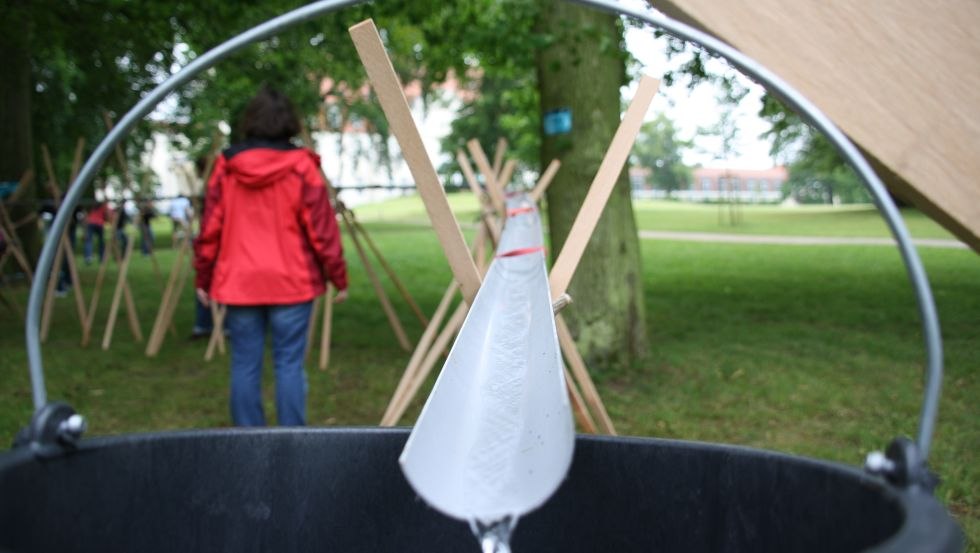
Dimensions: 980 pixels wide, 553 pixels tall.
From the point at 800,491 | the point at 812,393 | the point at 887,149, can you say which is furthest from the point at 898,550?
the point at 812,393

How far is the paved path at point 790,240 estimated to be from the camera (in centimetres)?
1781

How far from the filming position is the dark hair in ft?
13.7

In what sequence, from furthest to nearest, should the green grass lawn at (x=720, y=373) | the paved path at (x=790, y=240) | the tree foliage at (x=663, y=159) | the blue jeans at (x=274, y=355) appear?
1. the tree foliage at (x=663, y=159)
2. the paved path at (x=790, y=240)
3. the green grass lawn at (x=720, y=373)
4. the blue jeans at (x=274, y=355)

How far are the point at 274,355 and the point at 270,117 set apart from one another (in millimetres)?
1038

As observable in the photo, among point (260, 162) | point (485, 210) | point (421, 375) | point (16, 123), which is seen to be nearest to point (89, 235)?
point (16, 123)

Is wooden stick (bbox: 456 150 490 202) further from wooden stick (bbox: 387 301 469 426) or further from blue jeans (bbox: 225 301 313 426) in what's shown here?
blue jeans (bbox: 225 301 313 426)

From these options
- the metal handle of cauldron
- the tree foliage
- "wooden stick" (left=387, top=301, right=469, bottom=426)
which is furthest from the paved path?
the tree foliage

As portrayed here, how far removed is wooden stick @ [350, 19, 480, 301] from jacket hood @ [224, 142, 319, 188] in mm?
2569

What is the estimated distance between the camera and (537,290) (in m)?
1.76

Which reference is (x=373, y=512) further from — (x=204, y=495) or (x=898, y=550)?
(x=898, y=550)

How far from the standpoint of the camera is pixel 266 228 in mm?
4309

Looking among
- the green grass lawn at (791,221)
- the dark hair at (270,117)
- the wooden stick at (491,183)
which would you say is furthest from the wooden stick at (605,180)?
the green grass lawn at (791,221)

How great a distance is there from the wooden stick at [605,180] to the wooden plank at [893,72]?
0.66 feet

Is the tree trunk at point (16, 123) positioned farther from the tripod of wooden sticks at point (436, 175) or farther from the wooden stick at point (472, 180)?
the tripod of wooden sticks at point (436, 175)
